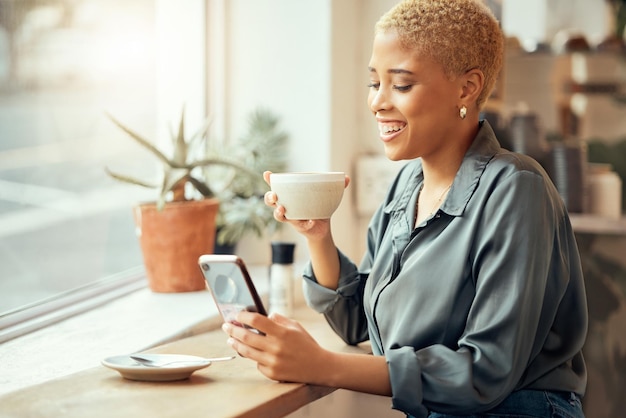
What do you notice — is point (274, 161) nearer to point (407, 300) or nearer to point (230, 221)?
point (230, 221)

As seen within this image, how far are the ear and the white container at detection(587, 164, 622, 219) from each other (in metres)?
1.30

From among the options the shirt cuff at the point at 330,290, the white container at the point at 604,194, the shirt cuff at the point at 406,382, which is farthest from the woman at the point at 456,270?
the white container at the point at 604,194

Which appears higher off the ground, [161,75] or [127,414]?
[161,75]

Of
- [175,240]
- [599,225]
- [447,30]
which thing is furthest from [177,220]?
[599,225]

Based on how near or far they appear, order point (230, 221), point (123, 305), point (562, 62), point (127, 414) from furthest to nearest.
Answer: point (562, 62)
point (230, 221)
point (123, 305)
point (127, 414)

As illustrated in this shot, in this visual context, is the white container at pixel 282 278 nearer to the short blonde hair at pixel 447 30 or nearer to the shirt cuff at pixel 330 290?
the shirt cuff at pixel 330 290

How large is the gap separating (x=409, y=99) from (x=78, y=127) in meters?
0.98

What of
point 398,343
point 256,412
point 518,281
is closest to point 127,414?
point 256,412

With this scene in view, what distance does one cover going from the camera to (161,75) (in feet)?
7.86

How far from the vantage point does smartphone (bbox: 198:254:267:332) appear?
49.9 inches

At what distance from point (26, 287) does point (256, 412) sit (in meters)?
0.86

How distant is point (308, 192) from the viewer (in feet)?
4.59

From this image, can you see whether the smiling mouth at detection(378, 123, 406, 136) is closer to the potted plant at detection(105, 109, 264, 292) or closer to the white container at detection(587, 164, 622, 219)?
the potted plant at detection(105, 109, 264, 292)

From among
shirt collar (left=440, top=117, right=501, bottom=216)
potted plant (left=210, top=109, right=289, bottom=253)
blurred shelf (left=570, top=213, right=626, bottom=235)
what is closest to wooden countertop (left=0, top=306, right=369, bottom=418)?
shirt collar (left=440, top=117, right=501, bottom=216)
